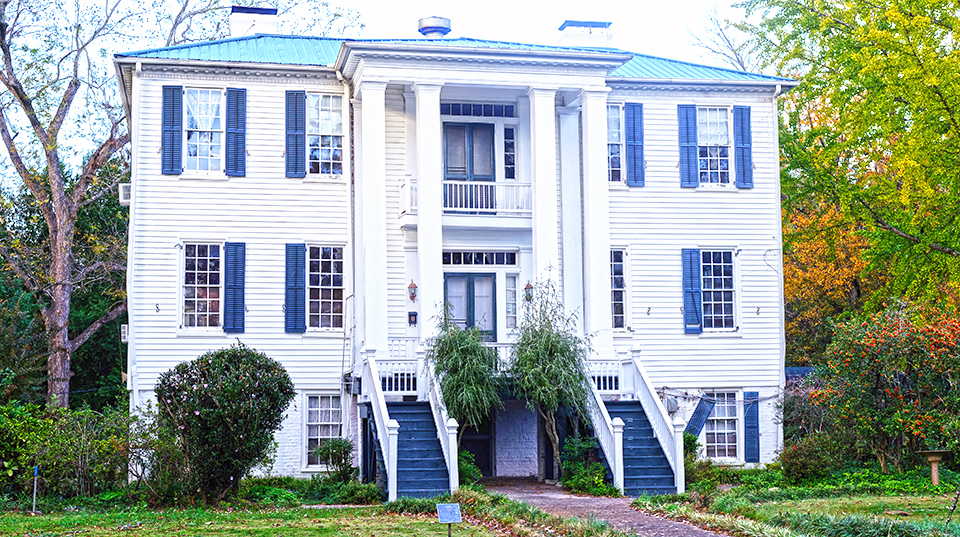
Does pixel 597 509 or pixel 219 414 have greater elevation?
pixel 219 414

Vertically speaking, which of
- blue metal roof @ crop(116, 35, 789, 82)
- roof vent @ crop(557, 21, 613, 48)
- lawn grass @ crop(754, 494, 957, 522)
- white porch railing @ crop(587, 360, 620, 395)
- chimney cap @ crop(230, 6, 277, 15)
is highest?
chimney cap @ crop(230, 6, 277, 15)

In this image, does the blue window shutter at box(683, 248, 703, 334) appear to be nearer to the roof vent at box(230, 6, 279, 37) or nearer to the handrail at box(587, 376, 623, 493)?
the handrail at box(587, 376, 623, 493)

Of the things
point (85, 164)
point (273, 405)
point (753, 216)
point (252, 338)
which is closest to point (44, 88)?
point (85, 164)

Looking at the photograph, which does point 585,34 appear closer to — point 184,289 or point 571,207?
point 571,207

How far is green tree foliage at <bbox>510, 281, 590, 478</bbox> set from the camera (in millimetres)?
18703

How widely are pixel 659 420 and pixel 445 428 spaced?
3939 mm

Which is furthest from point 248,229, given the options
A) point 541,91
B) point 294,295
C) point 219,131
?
point 541,91

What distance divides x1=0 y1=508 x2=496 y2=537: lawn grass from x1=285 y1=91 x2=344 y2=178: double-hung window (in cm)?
831

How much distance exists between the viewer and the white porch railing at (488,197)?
858 inches

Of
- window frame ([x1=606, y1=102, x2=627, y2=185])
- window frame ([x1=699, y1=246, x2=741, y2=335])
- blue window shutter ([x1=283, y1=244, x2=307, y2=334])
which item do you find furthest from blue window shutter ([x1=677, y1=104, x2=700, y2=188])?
blue window shutter ([x1=283, y1=244, x2=307, y2=334])

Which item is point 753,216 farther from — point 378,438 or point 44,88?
point 44,88

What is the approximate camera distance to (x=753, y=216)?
2398 centimetres

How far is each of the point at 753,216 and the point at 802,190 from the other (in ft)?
11.0

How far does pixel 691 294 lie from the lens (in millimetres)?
23359
